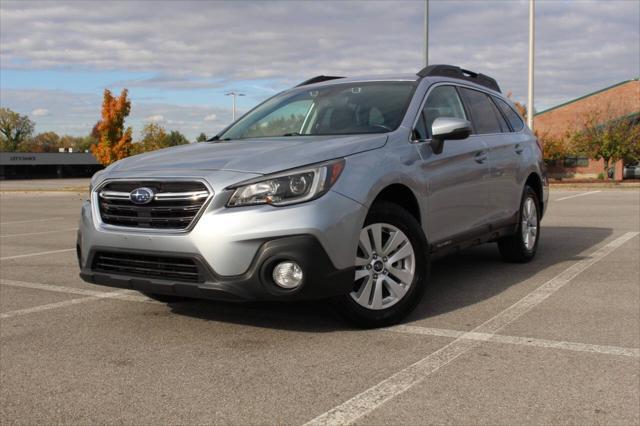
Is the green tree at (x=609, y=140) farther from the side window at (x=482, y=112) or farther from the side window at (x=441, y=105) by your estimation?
the side window at (x=441, y=105)

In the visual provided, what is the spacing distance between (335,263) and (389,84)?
2.15 m

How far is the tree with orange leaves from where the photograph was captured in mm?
51000

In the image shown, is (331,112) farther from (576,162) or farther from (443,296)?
(576,162)

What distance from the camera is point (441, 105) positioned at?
5887 mm

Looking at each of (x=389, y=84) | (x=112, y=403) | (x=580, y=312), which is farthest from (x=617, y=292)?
(x=112, y=403)

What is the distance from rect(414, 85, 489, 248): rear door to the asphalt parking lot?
609 mm

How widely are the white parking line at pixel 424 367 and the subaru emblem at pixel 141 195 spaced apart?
1.89m

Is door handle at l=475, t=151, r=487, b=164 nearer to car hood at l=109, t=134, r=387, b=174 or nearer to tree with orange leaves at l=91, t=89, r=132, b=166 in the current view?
car hood at l=109, t=134, r=387, b=174

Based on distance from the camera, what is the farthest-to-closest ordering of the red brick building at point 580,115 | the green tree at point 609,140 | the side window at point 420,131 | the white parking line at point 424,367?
the red brick building at point 580,115 → the green tree at point 609,140 → the side window at point 420,131 → the white parking line at point 424,367

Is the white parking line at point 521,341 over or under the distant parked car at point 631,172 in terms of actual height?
under

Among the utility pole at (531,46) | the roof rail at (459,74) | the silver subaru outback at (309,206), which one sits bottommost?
the silver subaru outback at (309,206)

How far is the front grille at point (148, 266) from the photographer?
425 cm

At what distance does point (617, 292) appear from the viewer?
19.1 feet

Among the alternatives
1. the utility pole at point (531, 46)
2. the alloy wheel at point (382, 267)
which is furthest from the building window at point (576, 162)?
the alloy wheel at point (382, 267)
